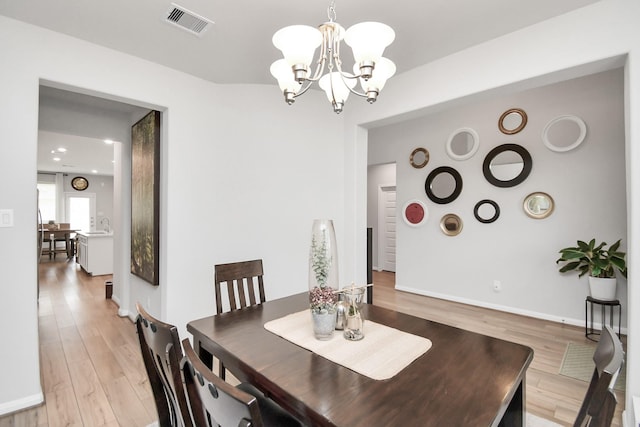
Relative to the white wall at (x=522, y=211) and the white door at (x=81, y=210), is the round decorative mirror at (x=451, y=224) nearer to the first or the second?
the white wall at (x=522, y=211)

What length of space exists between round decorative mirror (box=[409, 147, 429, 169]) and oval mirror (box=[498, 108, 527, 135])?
107cm

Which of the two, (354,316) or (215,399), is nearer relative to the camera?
(215,399)

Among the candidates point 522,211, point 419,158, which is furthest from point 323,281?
point 419,158

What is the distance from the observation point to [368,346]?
4.49 feet

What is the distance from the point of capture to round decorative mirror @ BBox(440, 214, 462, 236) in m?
4.48

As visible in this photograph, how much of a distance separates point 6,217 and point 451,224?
465 cm

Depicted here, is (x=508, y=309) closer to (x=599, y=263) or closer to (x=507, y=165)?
(x=599, y=263)

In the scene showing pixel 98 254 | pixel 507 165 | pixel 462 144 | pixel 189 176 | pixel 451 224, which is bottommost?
pixel 98 254

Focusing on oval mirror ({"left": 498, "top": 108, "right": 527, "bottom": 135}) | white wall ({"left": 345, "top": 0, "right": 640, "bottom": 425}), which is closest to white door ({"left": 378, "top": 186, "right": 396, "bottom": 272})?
oval mirror ({"left": 498, "top": 108, "right": 527, "bottom": 135})

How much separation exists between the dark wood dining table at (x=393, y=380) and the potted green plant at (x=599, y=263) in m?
2.52

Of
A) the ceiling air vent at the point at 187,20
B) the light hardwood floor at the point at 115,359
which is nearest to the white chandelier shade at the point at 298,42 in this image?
the ceiling air vent at the point at 187,20

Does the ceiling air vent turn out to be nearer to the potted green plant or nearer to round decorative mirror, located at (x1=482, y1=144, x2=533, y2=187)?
round decorative mirror, located at (x1=482, y1=144, x2=533, y2=187)

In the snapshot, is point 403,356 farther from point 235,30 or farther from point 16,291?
point 16,291

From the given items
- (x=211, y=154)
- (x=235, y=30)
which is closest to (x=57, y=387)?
(x=211, y=154)
